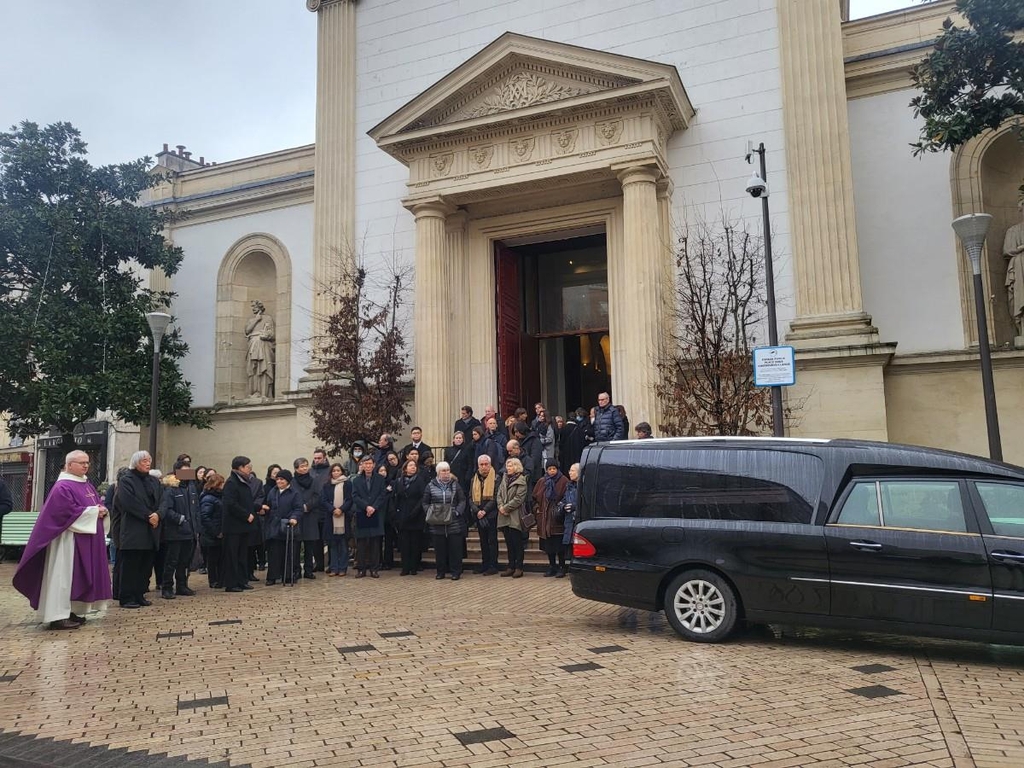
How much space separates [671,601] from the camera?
7840mm

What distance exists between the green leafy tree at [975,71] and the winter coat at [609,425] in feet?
20.5

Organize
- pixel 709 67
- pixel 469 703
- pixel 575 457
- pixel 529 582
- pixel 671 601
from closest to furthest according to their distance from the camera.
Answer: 1. pixel 469 703
2. pixel 671 601
3. pixel 529 582
4. pixel 575 457
5. pixel 709 67

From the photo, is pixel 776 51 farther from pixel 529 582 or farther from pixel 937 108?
pixel 529 582

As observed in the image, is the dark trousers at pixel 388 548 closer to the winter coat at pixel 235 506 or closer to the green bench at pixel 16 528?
the winter coat at pixel 235 506

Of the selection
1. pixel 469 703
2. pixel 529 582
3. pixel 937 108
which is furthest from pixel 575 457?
pixel 469 703

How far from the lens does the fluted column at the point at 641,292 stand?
1580cm

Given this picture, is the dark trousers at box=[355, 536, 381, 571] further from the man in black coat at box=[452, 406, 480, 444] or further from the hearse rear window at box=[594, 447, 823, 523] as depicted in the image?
the hearse rear window at box=[594, 447, 823, 523]

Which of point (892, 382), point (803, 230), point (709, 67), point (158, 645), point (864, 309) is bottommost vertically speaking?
point (158, 645)

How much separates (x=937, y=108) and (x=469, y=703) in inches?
437

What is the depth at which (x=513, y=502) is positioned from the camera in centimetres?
1238

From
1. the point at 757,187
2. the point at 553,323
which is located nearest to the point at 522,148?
the point at 553,323

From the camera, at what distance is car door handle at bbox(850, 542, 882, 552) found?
702 cm

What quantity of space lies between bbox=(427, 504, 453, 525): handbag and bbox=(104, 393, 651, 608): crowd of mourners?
0.02 metres

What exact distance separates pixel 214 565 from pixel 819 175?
1304cm
